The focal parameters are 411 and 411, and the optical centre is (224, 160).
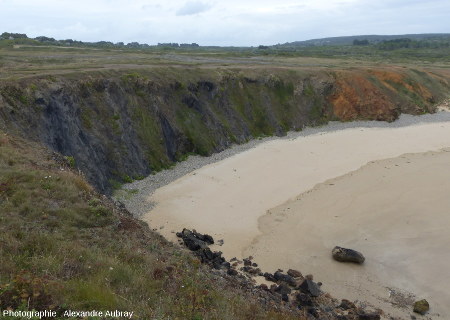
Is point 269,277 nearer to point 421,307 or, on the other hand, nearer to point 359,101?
point 421,307

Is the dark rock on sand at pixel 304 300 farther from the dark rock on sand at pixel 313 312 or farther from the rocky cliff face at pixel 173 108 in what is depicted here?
the rocky cliff face at pixel 173 108

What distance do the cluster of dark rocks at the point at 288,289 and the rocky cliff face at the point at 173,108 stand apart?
1275cm

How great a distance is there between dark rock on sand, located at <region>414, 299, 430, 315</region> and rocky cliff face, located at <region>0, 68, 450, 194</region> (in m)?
21.2

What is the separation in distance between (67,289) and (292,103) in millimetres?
49932

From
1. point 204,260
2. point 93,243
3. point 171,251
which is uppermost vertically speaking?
point 93,243

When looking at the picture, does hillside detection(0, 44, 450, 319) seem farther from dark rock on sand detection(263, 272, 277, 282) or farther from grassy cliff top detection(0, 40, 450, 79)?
dark rock on sand detection(263, 272, 277, 282)

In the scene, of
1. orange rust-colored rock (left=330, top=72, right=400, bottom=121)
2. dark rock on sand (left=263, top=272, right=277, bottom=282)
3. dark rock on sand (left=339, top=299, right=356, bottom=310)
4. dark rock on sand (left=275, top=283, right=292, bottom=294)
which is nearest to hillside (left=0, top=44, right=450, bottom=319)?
orange rust-colored rock (left=330, top=72, right=400, bottom=121)

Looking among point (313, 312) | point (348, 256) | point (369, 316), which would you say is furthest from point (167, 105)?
point (369, 316)

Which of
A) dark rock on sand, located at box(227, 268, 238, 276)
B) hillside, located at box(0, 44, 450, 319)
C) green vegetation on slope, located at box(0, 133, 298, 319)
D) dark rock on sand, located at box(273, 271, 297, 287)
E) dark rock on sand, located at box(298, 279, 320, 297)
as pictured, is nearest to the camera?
green vegetation on slope, located at box(0, 133, 298, 319)

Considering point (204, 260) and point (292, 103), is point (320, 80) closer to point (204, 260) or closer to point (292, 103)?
point (292, 103)

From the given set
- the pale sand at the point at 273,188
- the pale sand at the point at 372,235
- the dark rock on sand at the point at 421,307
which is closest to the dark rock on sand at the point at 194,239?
the pale sand at the point at 273,188

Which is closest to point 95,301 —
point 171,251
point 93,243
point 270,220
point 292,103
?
point 93,243

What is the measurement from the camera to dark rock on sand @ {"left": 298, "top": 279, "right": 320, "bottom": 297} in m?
18.2

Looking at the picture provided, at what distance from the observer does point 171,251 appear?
16359 mm
